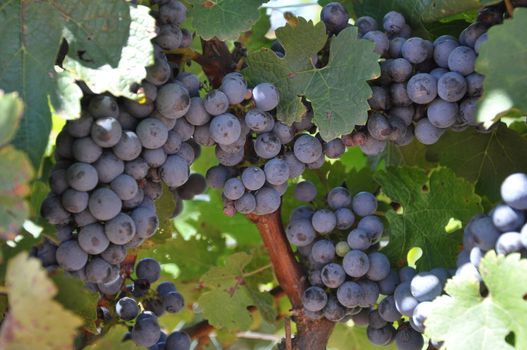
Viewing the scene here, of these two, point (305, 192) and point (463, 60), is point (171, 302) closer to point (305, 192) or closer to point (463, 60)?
point (305, 192)

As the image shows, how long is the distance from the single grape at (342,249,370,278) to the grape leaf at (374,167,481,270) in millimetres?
77

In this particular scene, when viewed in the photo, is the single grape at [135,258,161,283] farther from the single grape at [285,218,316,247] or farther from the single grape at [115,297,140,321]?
the single grape at [285,218,316,247]

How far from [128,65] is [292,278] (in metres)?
0.56

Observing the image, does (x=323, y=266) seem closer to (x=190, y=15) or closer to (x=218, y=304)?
(x=218, y=304)

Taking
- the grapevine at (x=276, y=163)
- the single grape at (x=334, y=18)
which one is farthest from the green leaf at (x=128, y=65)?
the single grape at (x=334, y=18)

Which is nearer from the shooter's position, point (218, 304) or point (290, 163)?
point (290, 163)

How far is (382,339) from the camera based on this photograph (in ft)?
4.72

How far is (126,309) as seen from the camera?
143cm

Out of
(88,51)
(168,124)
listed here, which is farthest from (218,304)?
(88,51)

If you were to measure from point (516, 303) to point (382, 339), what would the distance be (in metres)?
0.35

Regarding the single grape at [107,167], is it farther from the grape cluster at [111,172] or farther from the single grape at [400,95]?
the single grape at [400,95]

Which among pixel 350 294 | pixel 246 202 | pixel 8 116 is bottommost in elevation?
pixel 350 294

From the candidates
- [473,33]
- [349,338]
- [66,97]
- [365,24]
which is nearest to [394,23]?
[365,24]

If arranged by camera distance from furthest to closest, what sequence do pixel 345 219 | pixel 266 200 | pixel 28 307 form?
pixel 345 219 → pixel 266 200 → pixel 28 307
